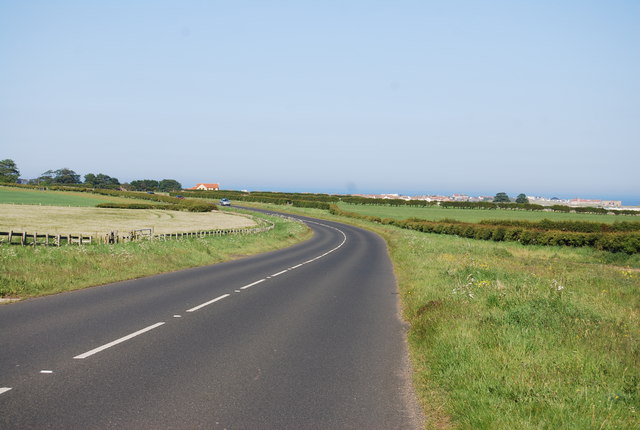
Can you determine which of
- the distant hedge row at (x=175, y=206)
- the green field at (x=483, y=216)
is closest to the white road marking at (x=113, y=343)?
the green field at (x=483, y=216)

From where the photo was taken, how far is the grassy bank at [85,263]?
46.1 feet

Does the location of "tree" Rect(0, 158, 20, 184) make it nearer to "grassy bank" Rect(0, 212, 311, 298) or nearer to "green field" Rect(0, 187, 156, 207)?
"green field" Rect(0, 187, 156, 207)

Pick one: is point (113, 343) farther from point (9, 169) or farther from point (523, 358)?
point (9, 169)

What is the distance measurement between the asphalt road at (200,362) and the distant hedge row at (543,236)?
116 ft

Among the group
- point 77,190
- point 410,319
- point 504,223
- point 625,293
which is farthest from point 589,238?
point 77,190

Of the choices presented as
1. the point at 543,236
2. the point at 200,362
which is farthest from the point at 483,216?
the point at 200,362

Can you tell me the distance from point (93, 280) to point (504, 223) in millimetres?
56117

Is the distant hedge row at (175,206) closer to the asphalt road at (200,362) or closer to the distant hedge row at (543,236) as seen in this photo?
the distant hedge row at (543,236)

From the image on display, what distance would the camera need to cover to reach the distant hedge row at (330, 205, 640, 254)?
40669mm

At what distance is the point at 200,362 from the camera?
7551 millimetres

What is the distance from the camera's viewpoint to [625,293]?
1653 centimetres

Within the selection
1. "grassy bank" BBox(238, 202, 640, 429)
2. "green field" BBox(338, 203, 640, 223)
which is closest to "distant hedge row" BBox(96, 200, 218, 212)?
"green field" BBox(338, 203, 640, 223)

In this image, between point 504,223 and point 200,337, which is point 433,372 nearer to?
point 200,337

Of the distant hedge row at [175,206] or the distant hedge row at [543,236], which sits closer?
the distant hedge row at [543,236]
